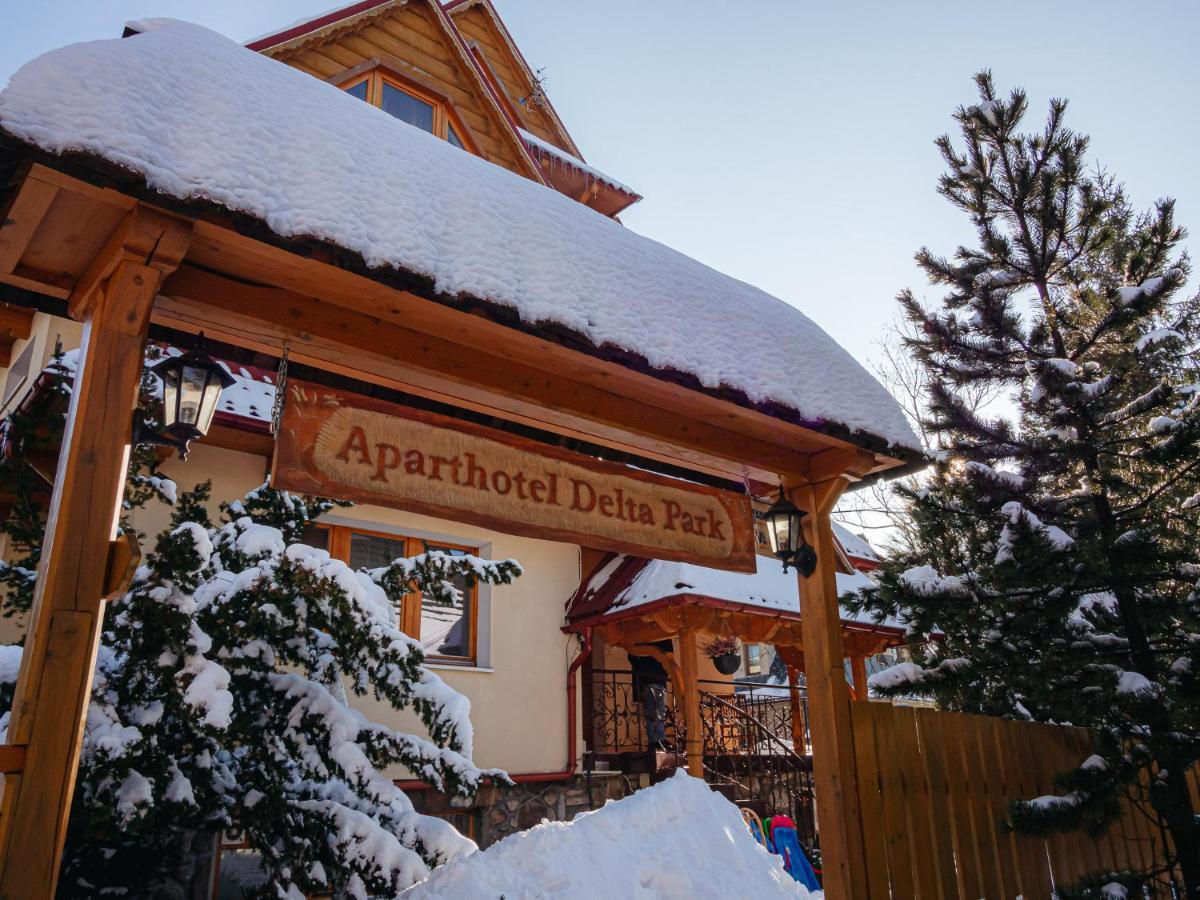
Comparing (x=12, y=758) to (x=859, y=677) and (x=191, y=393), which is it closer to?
(x=191, y=393)

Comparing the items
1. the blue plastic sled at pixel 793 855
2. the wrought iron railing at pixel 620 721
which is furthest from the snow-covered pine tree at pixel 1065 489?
the wrought iron railing at pixel 620 721

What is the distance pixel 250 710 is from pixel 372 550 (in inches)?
169

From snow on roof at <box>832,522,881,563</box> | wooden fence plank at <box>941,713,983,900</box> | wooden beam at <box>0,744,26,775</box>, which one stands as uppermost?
snow on roof at <box>832,522,881,563</box>

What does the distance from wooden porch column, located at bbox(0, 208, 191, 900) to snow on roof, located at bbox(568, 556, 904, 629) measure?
7.54 meters

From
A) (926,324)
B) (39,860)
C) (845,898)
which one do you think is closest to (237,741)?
(39,860)

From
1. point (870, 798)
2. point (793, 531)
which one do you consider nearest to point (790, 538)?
point (793, 531)

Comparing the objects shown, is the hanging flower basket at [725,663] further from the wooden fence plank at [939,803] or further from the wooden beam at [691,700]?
the wooden fence plank at [939,803]

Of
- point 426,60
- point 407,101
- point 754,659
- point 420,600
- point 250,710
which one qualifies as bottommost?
point 250,710

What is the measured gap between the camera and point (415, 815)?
227 inches

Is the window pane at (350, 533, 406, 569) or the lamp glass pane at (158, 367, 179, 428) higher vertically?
the window pane at (350, 533, 406, 569)

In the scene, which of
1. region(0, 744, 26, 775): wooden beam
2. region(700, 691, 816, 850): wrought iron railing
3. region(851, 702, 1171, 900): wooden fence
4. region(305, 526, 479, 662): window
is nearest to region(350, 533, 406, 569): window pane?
region(305, 526, 479, 662): window

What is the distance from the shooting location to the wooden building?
→ 2590 mm

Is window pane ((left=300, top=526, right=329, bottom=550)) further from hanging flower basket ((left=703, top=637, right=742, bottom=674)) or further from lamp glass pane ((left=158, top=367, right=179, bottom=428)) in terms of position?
hanging flower basket ((left=703, top=637, right=742, bottom=674))

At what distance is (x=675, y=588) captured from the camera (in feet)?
32.1
